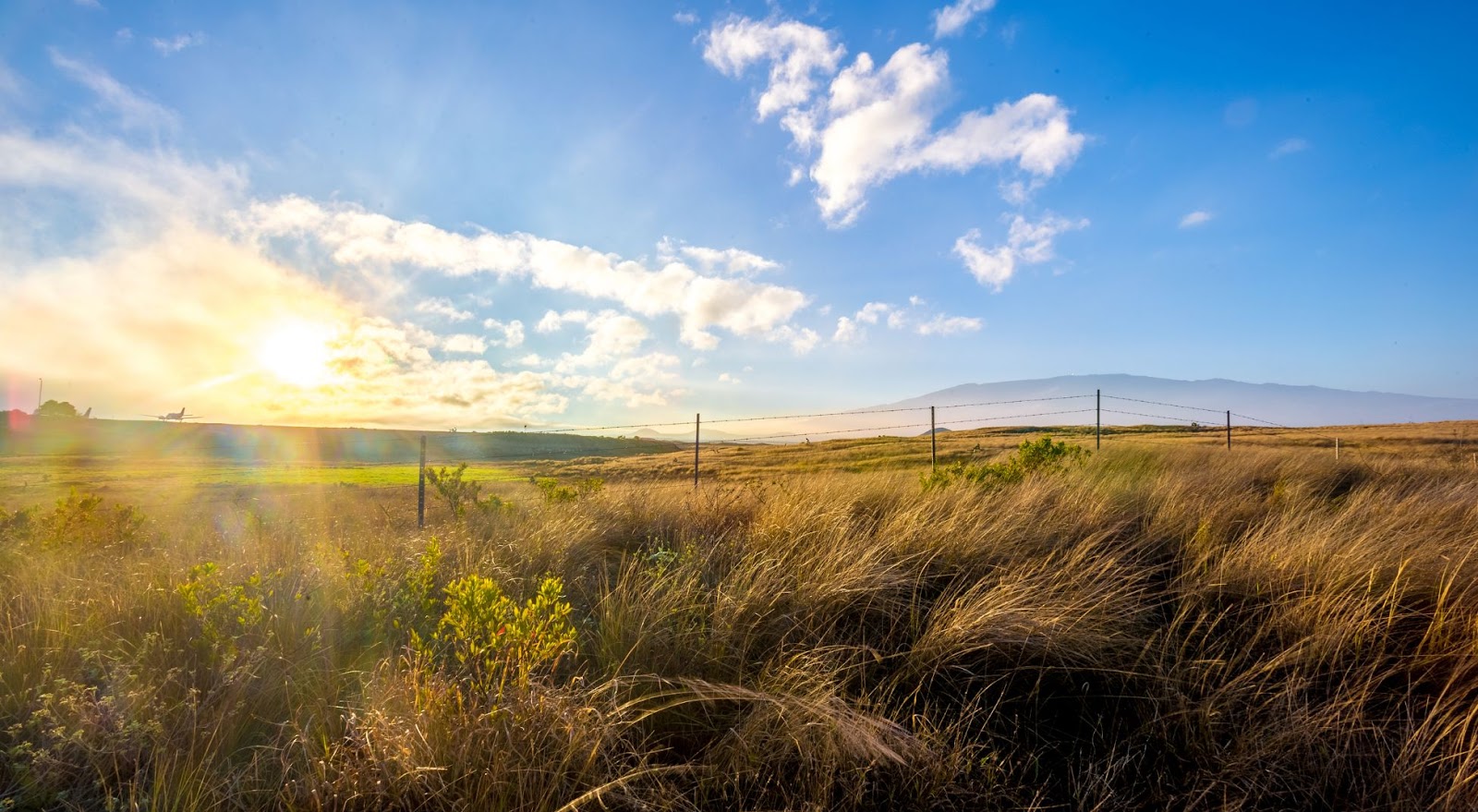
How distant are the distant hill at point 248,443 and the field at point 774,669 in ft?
128

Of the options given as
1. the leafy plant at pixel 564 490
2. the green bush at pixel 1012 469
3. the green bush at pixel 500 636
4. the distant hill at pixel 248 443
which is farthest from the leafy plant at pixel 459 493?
Result: the distant hill at pixel 248 443

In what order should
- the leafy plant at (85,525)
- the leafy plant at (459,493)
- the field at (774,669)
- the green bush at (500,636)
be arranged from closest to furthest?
the field at (774,669)
the green bush at (500,636)
the leafy plant at (85,525)
the leafy plant at (459,493)

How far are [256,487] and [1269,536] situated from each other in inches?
983

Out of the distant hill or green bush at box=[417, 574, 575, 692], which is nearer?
green bush at box=[417, 574, 575, 692]

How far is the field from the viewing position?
7.23 ft

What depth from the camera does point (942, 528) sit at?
463cm

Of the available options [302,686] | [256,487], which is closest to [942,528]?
[302,686]

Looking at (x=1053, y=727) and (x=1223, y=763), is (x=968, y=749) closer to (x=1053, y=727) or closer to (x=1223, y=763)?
(x=1053, y=727)

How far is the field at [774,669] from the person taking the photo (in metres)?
2.21

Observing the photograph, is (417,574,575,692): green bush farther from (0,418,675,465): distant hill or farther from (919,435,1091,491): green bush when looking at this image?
(0,418,675,465): distant hill

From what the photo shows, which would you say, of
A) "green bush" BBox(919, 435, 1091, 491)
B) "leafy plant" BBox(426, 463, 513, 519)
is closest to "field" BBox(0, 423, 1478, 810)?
"leafy plant" BBox(426, 463, 513, 519)

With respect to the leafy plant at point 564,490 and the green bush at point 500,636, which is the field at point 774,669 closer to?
the green bush at point 500,636

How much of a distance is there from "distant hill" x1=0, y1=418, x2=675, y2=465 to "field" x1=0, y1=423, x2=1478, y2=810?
1531 inches

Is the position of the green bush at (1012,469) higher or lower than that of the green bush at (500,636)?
higher
